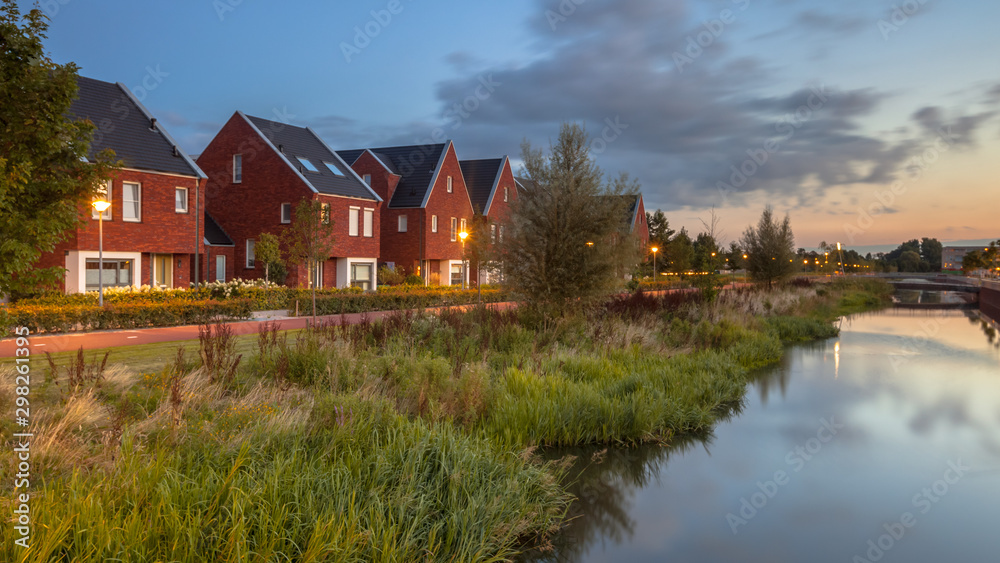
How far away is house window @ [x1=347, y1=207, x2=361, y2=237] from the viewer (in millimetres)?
30938

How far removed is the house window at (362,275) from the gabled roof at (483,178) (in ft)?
39.5

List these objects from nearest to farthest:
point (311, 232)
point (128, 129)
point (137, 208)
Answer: point (311, 232)
point (137, 208)
point (128, 129)

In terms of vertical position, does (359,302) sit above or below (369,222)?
below

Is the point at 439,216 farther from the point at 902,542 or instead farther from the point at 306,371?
the point at 902,542

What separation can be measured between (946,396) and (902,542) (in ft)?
29.2

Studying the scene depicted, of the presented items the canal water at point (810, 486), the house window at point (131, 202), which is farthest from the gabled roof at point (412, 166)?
the canal water at point (810, 486)

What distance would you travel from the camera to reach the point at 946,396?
13289 mm

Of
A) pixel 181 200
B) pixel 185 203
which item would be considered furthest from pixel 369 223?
pixel 181 200

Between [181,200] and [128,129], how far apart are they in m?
3.25

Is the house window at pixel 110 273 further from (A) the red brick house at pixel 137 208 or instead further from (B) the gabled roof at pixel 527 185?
(B) the gabled roof at pixel 527 185

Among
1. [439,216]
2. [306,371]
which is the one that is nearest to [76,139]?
[306,371]

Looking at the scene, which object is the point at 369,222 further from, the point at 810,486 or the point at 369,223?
the point at 810,486

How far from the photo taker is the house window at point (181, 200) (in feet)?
78.7

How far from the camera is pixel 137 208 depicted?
74.4 ft
